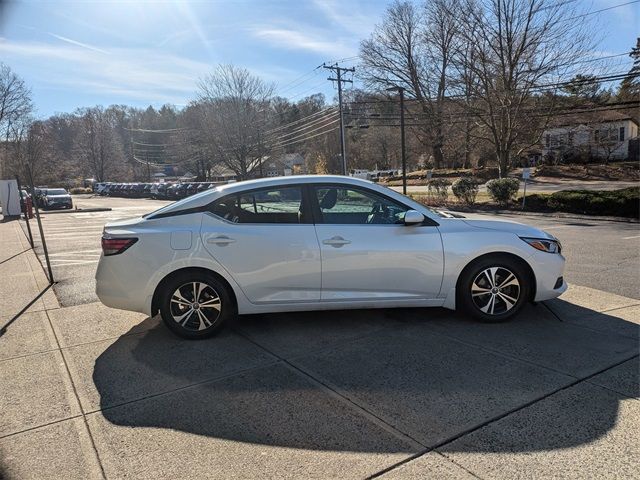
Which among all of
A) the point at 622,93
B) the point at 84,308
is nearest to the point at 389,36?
the point at 622,93

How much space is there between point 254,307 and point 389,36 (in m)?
54.0

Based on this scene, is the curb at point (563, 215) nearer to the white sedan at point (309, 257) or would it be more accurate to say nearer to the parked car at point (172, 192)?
A: the white sedan at point (309, 257)

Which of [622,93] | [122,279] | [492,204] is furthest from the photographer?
[622,93]

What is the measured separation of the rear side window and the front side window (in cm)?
26

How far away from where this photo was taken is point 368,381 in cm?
347

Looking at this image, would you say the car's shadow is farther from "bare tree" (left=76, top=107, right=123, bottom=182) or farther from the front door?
"bare tree" (left=76, top=107, right=123, bottom=182)

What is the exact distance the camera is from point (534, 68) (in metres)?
25.8

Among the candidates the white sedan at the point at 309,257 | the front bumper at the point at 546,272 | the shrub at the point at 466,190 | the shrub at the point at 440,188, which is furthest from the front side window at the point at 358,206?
the shrub at the point at 440,188

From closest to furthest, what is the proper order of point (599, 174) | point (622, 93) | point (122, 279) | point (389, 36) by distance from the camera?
point (122, 279) → point (599, 174) → point (622, 93) → point (389, 36)

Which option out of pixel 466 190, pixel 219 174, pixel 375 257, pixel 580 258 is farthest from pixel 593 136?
pixel 219 174

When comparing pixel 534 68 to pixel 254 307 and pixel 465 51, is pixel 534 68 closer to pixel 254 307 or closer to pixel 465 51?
pixel 465 51

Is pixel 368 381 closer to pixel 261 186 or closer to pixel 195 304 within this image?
pixel 195 304

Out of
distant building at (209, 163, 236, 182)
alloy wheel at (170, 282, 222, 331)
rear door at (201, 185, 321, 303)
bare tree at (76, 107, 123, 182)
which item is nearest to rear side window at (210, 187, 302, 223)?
rear door at (201, 185, 321, 303)

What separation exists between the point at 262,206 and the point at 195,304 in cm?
112
